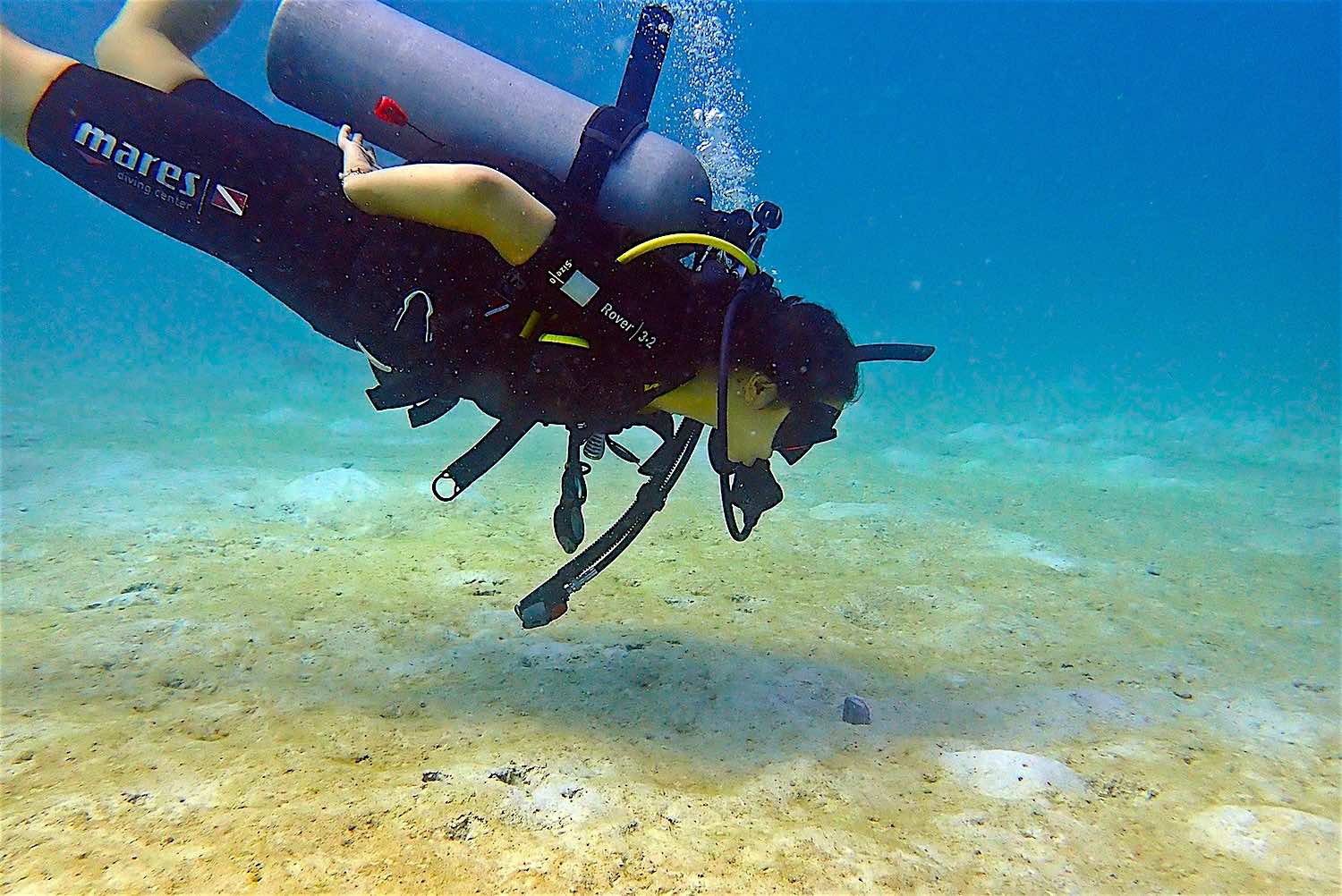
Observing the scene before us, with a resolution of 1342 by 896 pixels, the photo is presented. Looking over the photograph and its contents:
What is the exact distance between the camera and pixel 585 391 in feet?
7.86

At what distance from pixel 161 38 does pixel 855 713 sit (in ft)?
14.3

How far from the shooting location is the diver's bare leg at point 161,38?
2.92m

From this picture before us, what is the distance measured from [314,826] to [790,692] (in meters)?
2.03

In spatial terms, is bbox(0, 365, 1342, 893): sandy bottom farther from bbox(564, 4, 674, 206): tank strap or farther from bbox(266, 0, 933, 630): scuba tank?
bbox(564, 4, 674, 206): tank strap

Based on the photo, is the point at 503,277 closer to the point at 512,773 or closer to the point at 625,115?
the point at 625,115

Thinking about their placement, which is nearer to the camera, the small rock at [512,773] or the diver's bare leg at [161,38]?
the small rock at [512,773]

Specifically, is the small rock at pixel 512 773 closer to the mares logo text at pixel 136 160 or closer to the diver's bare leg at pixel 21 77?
the mares logo text at pixel 136 160

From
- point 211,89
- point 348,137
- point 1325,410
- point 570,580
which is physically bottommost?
point 570,580

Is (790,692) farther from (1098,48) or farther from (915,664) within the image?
(1098,48)

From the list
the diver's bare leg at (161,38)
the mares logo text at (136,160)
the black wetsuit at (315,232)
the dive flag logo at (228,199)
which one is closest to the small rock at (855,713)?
the black wetsuit at (315,232)

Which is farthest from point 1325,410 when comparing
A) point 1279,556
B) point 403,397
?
point 403,397

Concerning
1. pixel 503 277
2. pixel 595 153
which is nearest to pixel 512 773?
pixel 503 277

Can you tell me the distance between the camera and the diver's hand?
249 cm

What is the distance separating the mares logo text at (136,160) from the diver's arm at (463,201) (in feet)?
2.58
